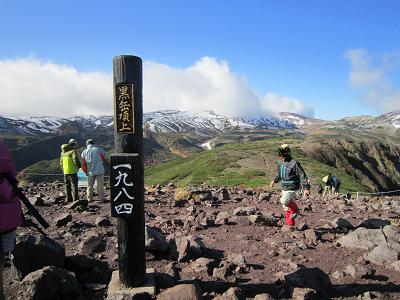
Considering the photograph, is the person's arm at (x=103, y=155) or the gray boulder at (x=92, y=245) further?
the person's arm at (x=103, y=155)

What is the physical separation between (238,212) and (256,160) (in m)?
74.9

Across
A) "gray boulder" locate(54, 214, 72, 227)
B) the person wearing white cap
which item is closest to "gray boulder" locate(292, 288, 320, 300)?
"gray boulder" locate(54, 214, 72, 227)

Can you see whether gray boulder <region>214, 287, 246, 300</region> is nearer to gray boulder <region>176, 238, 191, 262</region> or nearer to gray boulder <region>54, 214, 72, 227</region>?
gray boulder <region>176, 238, 191, 262</region>

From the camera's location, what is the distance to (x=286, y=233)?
9414 mm

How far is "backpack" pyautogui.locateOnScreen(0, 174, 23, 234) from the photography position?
4.19 metres

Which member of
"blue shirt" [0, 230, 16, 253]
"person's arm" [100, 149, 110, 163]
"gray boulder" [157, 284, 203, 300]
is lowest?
"gray boulder" [157, 284, 203, 300]

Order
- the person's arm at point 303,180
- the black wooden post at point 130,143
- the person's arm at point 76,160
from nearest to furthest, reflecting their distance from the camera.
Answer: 1. the black wooden post at point 130,143
2. the person's arm at point 303,180
3. the person's arm at point 76,160

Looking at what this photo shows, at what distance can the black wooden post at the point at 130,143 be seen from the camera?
5.36 metres

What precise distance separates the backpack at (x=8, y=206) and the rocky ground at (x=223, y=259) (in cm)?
A: 134

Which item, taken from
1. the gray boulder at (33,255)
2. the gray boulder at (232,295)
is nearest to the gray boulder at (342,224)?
the gray boulder at (232,295)

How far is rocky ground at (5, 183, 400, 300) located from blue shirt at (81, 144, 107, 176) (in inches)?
72.2

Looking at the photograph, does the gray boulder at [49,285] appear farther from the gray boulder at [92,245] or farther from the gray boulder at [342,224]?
the gray boulder at [342,224]

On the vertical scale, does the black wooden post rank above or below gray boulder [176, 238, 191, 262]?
above

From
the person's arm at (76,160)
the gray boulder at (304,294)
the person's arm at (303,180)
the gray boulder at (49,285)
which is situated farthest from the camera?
the person's arm at (76,160)
